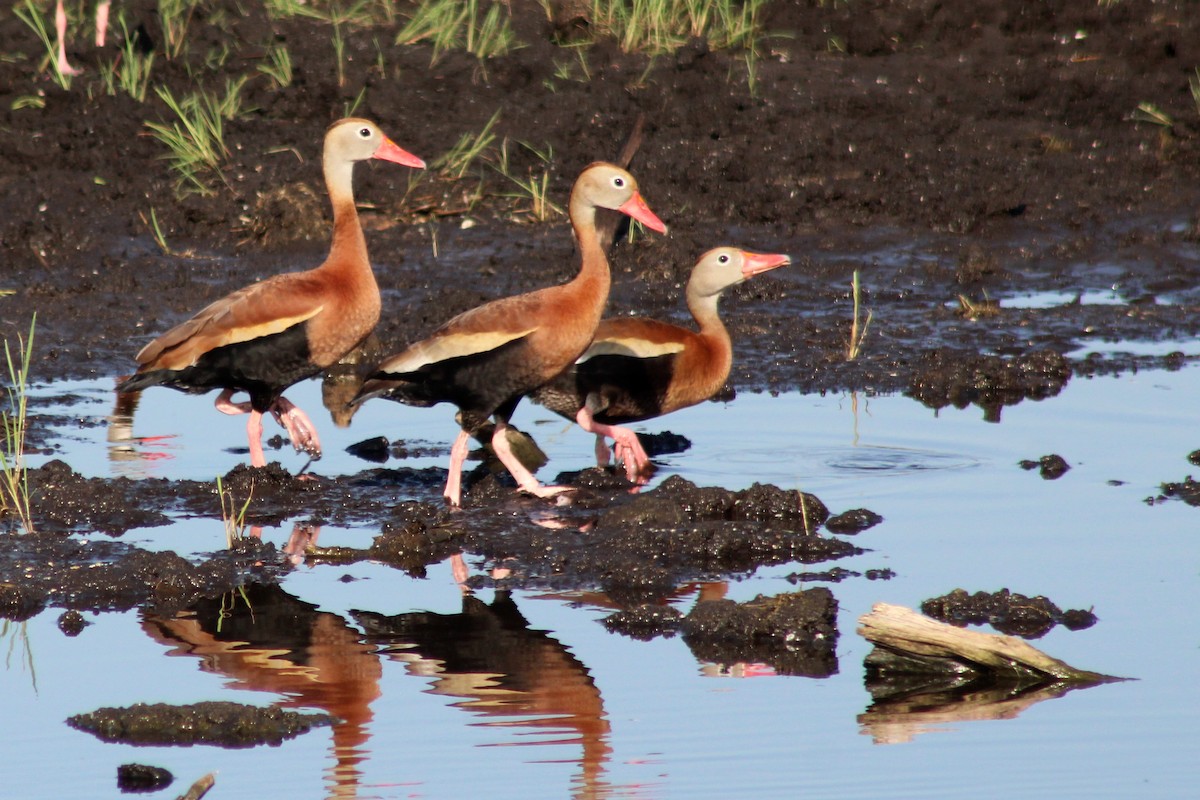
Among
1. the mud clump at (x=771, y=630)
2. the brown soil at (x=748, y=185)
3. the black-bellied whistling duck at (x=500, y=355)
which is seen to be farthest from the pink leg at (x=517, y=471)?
the mud clump at (x=771, y=630)

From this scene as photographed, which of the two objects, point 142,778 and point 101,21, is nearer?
point 142,778

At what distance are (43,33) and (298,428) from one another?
19.4 ft

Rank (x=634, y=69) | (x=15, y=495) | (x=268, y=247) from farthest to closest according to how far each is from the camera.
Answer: (x=634, y=69)
(x=268, y=247)
(x=15, y=495)

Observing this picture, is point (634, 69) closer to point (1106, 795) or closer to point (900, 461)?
point (900, 461)

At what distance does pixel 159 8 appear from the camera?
1364 centimetres

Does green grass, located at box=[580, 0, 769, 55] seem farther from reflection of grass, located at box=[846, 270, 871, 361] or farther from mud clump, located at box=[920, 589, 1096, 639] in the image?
mud clump, located at box=[920, 589, 1096, 639]

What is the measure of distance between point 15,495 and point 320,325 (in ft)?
5.10

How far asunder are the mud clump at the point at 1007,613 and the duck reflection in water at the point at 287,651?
179cm

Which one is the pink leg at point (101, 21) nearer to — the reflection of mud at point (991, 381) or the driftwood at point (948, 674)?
the reflection of mud at point (991, 381)

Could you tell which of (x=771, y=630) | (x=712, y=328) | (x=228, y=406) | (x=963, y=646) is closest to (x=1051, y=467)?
(x=712, y=328)

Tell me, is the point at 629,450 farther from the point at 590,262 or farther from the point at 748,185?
the point at 748,185

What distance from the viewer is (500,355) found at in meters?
7.40

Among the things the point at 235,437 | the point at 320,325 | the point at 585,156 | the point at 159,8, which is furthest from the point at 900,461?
the point at 159,8

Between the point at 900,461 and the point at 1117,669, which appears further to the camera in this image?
the point at 900,461
